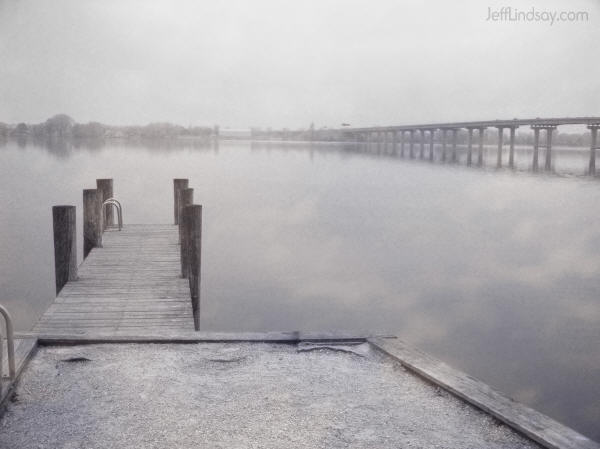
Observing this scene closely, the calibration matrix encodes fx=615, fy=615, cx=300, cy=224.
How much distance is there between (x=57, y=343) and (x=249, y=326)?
857 centimetres

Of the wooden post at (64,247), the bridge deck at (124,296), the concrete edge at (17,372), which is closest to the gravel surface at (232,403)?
the concrete edge at (17,372)

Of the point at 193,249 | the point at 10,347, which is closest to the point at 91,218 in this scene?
the point at 193,249

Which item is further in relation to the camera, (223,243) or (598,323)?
(223,243)

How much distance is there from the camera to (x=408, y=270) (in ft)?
65.6

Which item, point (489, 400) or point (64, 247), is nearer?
point (489, 400)

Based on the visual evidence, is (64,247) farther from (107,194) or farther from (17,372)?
(107,194)

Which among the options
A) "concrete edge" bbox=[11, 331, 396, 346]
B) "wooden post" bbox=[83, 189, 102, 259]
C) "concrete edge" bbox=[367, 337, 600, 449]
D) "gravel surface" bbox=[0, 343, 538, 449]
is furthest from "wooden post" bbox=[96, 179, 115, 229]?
"concrete edge" bbox=[367, 337, 600, 449]

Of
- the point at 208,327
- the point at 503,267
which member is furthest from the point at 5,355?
the point at 503,267

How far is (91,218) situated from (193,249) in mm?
3135

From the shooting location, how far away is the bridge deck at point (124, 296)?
7.14 meters

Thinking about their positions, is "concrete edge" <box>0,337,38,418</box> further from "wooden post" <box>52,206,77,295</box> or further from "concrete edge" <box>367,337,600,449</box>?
"wooden post" <box>52,206,77,295</box>

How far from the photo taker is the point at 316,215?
33312 millimetres

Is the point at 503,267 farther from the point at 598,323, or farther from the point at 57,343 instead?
the point at 57,343

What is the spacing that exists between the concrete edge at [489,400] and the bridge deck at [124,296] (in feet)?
8.93
